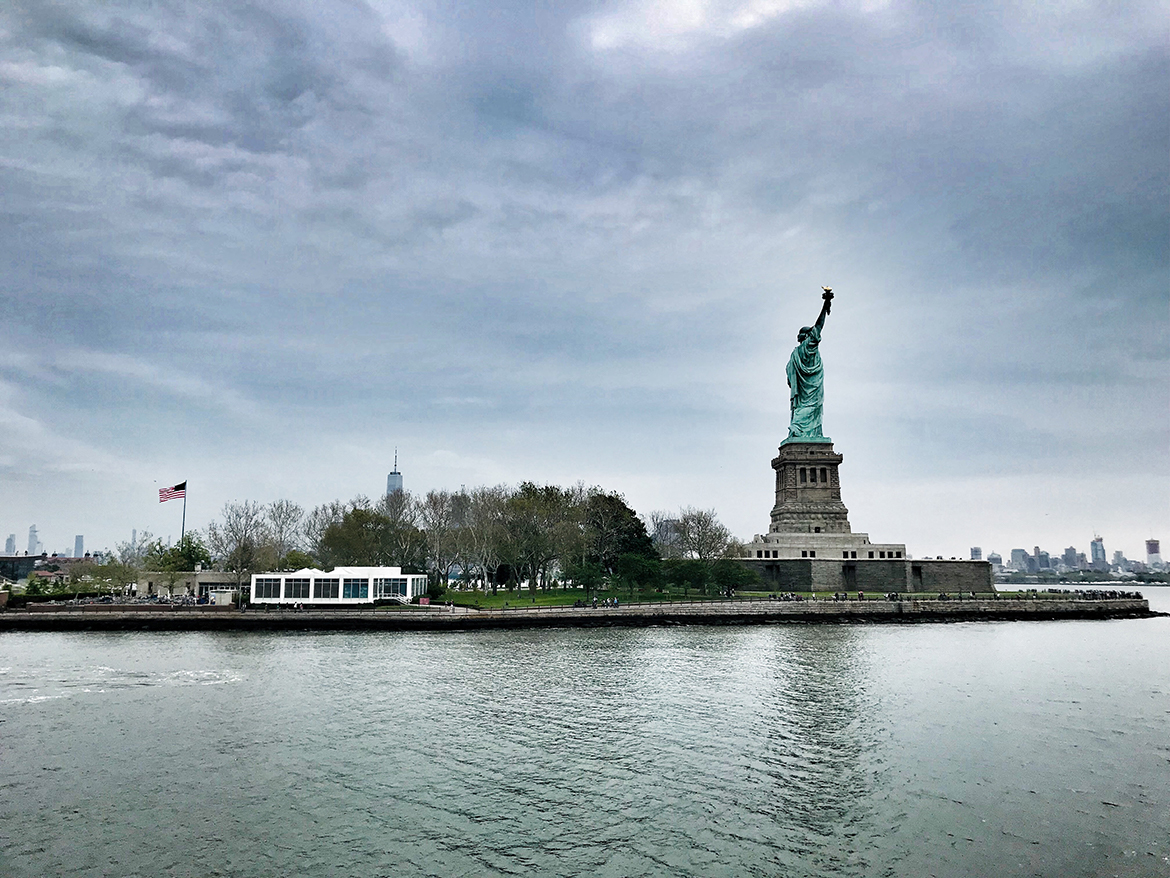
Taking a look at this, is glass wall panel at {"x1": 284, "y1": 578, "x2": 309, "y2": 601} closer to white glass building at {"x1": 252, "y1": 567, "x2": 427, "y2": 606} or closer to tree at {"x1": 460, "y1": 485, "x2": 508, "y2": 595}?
white glass building at {"x1": 252, "y1": 567, "x2": 427, "y2": 606}

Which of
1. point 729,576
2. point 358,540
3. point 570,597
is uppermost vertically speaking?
point 358,540

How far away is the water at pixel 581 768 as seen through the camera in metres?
19.8

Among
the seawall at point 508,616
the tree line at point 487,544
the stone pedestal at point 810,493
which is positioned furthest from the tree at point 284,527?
the stone pedestal at point 810,493

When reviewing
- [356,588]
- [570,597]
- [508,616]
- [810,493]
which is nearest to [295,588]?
[356,588]

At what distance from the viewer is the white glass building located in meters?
81.7

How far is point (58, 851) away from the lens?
779 inches

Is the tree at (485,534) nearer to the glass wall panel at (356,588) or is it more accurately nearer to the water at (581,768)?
the glass wall panel at (356,588)

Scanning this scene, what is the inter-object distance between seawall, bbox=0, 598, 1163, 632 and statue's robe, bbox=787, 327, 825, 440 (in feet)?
108

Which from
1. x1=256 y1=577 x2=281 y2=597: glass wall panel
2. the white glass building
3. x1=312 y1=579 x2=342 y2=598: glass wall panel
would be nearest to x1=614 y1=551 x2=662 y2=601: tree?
the white glass building

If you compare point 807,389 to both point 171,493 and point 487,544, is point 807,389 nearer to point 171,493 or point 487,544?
point 487,544

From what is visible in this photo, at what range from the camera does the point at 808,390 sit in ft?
376

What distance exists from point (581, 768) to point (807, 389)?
9539 cm

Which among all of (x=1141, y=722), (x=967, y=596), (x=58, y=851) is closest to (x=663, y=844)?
(x=58, y=851)

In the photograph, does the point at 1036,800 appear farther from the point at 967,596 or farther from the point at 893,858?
the point at 967,596
